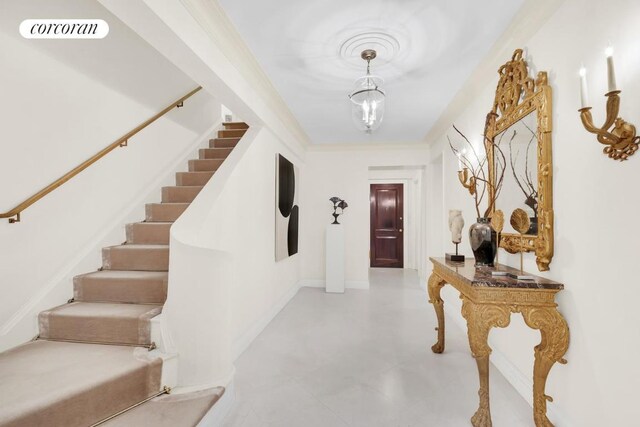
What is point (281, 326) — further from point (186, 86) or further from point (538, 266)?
point (186, 86)

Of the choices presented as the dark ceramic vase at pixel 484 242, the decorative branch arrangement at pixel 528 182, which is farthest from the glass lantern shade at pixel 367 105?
the dark ceramic vase at pixel 484 242

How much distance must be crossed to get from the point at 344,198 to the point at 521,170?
368 centimetres

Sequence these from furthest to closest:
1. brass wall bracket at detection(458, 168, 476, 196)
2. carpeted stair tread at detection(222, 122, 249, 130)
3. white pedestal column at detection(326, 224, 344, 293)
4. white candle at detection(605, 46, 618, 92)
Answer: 1. white pedestal column at detection(326, 224, 344, 293)
2. carpeted stair tread at detection(222, 122, 249, 130)
3. brass wall bracket at detection(458, 168, 476, 196)
4. white candle at detection(605, 46, 618, 92)

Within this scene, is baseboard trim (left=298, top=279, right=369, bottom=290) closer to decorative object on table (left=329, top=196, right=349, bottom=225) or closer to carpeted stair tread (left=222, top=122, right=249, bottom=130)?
decorative object on table (left=329, top=196, right=349, bottom=225)

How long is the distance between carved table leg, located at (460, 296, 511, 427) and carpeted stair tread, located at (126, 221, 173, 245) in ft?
8.94

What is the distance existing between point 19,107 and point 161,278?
4.88ft

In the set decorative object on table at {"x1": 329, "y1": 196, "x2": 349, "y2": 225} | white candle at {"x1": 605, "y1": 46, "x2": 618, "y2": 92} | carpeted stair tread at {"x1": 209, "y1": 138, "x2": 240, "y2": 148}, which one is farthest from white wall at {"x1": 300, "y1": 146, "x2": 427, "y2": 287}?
white candle at {"x1": 605, "y1": 46, "x2": 618, "y2": 92}

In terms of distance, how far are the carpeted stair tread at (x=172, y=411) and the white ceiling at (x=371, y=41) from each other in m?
2.44

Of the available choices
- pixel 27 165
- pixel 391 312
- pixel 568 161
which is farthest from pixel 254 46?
pixel 391 312

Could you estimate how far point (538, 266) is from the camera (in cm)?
192

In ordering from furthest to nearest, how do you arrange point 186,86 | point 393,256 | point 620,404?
point 393,256 < point 186,86 < point 620,404

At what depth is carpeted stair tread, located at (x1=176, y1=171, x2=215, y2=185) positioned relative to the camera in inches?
148

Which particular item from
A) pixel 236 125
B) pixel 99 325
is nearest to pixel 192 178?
pixel 236 125

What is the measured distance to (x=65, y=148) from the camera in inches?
93.4
